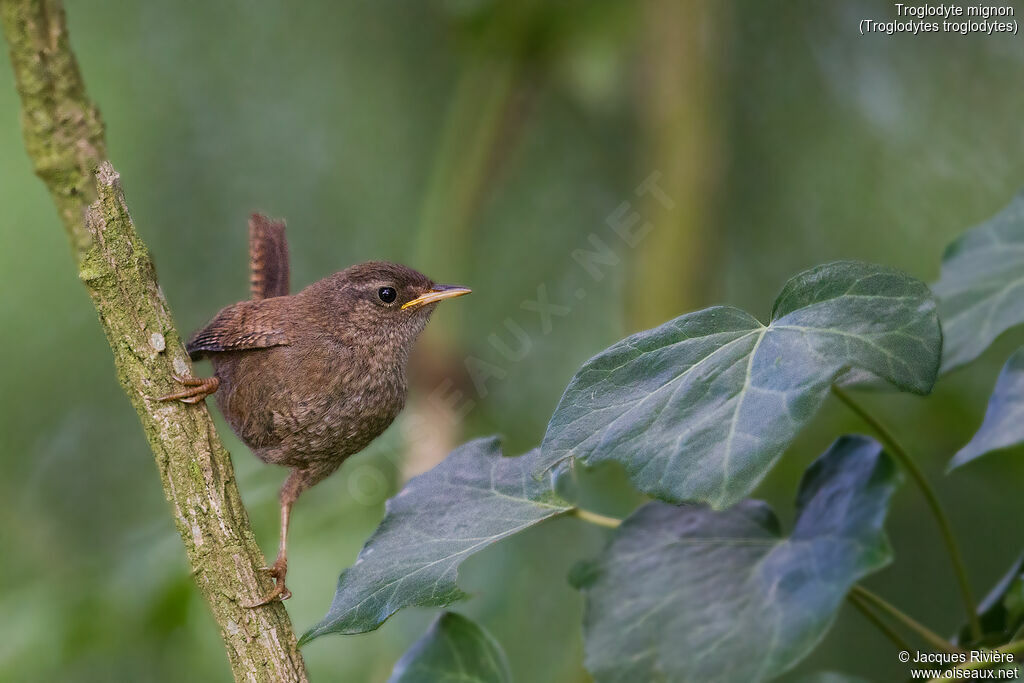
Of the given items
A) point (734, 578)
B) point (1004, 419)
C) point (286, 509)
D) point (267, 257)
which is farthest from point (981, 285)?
point (267, 257)

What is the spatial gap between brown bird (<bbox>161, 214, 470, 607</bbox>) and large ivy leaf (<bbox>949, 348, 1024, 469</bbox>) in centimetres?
124

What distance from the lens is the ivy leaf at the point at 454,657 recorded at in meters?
1.85

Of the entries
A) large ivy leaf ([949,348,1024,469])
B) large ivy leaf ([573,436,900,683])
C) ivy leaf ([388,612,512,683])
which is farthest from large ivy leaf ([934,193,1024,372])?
ivy leaf ([388,612,512,683])

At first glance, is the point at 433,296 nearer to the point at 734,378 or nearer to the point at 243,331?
the point at 243,331

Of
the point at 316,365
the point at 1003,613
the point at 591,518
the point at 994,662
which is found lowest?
the point at 1003,613

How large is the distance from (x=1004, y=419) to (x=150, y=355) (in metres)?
1.51

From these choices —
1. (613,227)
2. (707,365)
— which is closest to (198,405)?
(707,365)

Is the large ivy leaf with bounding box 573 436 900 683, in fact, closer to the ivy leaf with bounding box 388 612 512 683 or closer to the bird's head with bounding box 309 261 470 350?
the ivy leaf with bounding box 388 612 512 683

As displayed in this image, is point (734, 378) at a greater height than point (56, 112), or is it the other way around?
point (56, 112)

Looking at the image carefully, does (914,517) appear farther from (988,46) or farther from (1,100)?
(1,100)

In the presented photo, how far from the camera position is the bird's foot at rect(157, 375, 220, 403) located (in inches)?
70.2

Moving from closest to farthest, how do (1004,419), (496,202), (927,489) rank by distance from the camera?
(1004,419) < (927,489) < (496,202)

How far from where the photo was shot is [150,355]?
1766 millimetres

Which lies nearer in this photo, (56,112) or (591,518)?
(56,112)
